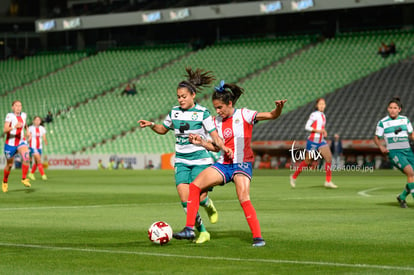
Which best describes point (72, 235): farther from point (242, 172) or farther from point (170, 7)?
point (170, 7)

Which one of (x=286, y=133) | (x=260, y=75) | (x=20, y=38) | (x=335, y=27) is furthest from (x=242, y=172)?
(x=20, y=38)

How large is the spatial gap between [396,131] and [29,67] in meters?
54.5

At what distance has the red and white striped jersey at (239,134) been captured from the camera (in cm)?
1138

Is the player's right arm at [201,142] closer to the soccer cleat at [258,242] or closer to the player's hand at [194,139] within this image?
the player's hand at [194,139]

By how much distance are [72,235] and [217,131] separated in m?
2.80

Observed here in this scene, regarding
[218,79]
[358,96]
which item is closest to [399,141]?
[358,96]

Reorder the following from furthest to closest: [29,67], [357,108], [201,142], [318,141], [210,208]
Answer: [29,67], [357,108], [318,141], [210,208], [201,142]

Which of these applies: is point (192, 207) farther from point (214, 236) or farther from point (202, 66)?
point (202, 66)

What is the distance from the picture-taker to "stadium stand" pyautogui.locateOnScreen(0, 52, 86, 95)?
66.6 metres

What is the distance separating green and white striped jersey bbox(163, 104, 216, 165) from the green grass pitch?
1.21 meters

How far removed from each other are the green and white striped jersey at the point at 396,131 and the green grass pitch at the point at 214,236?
135 centimetres

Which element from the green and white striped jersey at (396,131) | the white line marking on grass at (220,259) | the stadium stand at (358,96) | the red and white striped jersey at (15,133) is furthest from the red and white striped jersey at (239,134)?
the stadium stand at (358,96)

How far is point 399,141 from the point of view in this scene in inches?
713

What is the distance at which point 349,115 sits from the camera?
4641cm
